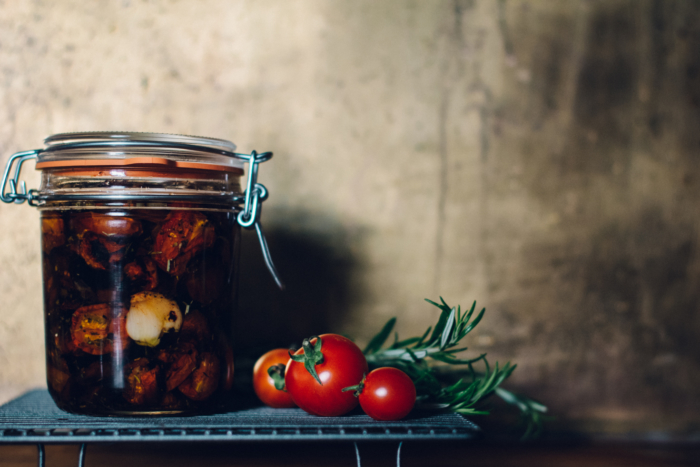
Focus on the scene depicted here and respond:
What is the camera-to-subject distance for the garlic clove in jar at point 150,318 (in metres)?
0.57

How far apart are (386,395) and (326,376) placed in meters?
0.07

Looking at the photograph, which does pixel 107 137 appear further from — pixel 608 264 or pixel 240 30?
pixel 608 264

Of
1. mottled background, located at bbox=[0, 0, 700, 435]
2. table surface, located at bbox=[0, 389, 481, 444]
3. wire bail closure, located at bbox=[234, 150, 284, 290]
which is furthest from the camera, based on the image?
mottled background, located at bbox=[0, 0, 700, 435]

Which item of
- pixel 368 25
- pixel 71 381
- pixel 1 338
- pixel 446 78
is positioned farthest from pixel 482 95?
pixel 1 338

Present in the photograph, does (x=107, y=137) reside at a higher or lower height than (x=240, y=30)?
lower

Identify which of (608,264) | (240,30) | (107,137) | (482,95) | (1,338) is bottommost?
(1,338)

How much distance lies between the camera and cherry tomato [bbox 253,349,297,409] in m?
0.67

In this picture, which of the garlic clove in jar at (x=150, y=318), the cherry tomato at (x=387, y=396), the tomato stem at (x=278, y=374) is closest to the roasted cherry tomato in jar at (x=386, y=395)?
the cherry tomato at (x=387, y=396)

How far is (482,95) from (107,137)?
23.9 inches

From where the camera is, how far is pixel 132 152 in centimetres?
59

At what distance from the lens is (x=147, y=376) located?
22.6 inches

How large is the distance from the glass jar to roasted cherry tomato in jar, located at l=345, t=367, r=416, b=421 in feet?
0.60

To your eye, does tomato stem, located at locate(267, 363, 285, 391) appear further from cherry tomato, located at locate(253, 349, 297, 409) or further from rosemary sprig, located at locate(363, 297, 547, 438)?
rosemary sprig, located at locate(363, 297, 547, 438)

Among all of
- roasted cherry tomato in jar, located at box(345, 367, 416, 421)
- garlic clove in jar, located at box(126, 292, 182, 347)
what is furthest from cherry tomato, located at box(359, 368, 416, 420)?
garlic clove in jar, located at box(126, 292, 182, 347)
